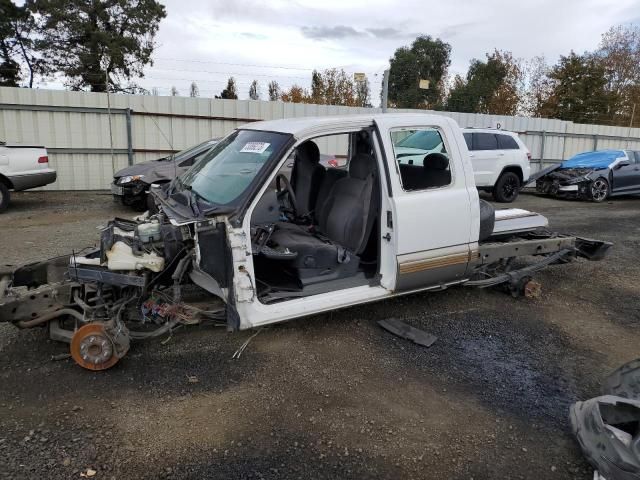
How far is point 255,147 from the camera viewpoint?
4.04 meters

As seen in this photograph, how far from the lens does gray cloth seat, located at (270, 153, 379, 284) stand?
166 inches

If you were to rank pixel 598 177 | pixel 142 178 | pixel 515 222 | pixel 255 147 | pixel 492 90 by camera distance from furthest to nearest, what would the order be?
pixel 492 90
pixel 598 177
pixel 142 178
pixel 515 222
pixel 255 147

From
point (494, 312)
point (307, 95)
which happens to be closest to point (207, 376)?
point (494, 312)

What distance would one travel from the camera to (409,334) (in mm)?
4242

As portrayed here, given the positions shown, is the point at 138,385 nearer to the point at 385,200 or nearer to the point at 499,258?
the point at 385,200

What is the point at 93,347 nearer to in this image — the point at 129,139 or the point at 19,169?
the point at 19,169

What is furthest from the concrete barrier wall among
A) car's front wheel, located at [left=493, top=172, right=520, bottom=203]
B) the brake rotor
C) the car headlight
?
the brake rotor

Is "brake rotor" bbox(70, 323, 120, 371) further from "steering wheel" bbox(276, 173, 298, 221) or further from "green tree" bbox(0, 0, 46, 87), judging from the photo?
"green tree" bbox(0, 0, 46, 87)

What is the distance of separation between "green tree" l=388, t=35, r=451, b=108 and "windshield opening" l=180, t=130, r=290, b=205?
2856cm

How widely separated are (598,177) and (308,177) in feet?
36.7

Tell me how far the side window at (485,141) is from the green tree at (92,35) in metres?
20.6

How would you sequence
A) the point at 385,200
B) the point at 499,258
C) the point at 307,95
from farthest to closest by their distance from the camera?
the point at 307,95 → the point at 499,258 → the point at 385,200

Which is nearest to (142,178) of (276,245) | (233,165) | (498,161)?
(233,165)

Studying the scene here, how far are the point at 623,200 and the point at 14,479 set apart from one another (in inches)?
616
